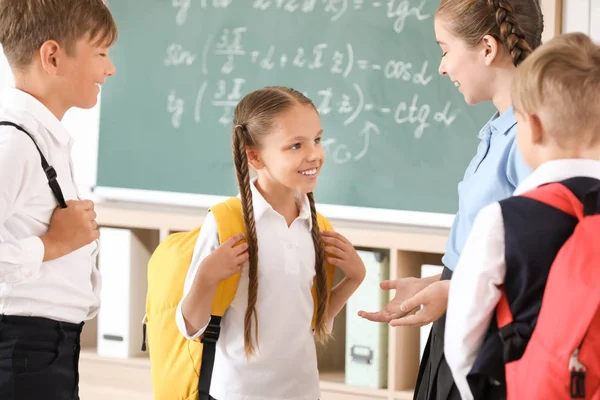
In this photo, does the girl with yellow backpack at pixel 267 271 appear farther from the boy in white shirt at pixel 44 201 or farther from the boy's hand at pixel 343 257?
the boy in white shirt at pixel 44 201

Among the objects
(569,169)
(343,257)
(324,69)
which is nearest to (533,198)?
(569,169)

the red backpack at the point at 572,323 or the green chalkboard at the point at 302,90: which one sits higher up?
the green chalkboard at the point at 302,90

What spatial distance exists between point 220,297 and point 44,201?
0.39 m

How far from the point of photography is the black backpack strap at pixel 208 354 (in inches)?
69.2

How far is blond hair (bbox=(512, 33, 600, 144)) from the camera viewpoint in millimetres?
1239

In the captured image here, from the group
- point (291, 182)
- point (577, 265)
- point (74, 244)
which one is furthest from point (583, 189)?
point (74, 244)

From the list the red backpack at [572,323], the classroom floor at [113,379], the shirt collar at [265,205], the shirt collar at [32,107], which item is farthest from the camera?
the classroom floor at [113,379]

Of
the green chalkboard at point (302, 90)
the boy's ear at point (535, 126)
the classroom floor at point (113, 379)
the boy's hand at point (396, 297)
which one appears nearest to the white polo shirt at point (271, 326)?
the boy's hand at point (396, 297)

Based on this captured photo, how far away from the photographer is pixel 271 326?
1.76 m

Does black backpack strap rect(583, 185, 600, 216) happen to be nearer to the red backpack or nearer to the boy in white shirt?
the red backpack

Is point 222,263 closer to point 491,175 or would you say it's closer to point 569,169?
point 491,175

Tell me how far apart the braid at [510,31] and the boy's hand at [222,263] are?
62cm

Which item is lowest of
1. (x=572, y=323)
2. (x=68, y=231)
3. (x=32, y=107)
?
(x=572, y=323)

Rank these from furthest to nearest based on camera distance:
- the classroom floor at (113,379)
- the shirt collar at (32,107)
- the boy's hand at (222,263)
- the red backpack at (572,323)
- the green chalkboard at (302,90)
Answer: the classroom floor at (113,379), the green chalkboard at (302,90), the boy's hand at (222,263), the shirt collar at (32,107), the red backpack at (572,323)
